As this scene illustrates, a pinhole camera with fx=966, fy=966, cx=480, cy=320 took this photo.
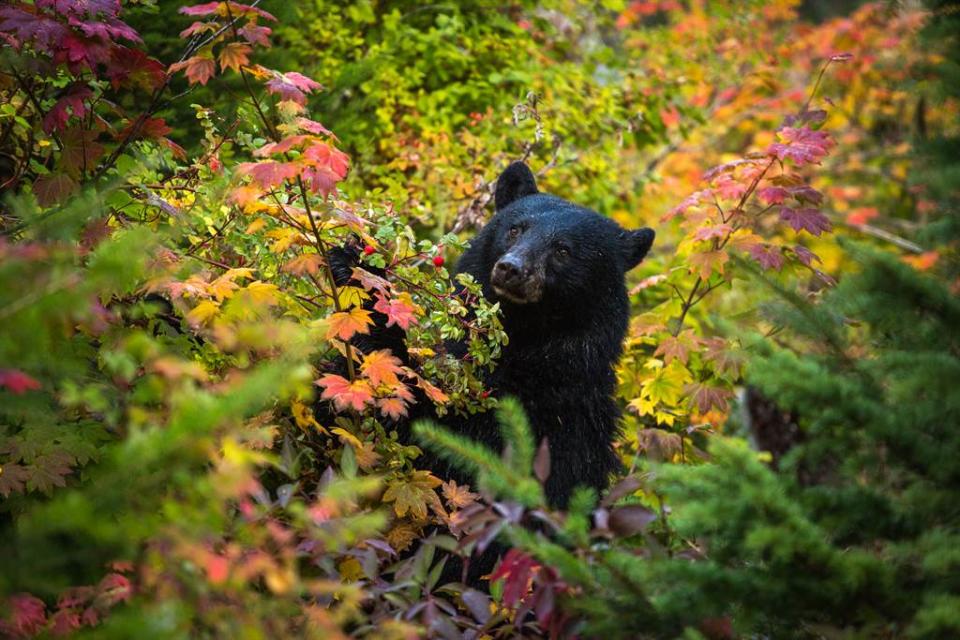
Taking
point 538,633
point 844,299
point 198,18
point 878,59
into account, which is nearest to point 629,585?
point 538,633

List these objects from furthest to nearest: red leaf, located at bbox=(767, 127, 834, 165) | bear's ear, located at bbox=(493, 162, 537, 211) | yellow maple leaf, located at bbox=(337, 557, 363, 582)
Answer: bear's ear, located at bbox=(493, 162, 537, 211) < red leaf, located at bbox=(767, 127, 834, 165) < yellow maple leaf, located at bbox=(337, 557, 363, 582)

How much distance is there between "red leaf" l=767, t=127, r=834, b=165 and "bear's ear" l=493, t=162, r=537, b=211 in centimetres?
111

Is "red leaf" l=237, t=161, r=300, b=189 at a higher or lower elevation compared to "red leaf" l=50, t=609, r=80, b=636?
higher

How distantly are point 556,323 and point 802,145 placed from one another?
4.38 feet

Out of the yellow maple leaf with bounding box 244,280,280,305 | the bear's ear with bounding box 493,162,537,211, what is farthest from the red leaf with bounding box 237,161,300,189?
the bear's ear with bounding box 493,162,537,211

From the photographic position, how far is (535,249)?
410cm

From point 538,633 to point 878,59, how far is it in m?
10.4

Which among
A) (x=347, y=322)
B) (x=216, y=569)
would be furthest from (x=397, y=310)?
(x=216, y=569)

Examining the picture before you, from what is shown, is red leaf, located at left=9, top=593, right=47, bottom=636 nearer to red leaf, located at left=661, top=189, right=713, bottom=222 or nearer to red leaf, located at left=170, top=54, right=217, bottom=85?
red leaf, located at left=170, top=54, right=217, bottom=85

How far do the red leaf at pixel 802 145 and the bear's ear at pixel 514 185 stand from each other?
Answer: 1105mm

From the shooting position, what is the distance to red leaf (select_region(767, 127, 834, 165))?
13.7ft

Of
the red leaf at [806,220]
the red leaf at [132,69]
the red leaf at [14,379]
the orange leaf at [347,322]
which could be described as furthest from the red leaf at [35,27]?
the red leaf at [806,220]

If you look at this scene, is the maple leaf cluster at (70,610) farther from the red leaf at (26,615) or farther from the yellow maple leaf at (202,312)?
the yellow maple leaf at (202,312)

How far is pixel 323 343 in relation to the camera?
307 cm
